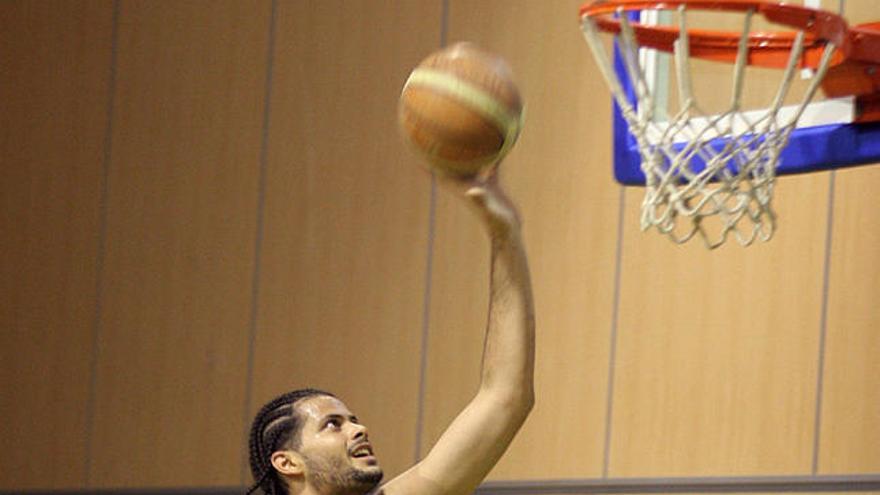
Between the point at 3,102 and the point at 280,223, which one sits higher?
the point at 3,102

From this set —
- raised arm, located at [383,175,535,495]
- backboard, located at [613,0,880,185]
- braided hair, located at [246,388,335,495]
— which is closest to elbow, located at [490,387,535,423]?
raised arm, located at [383,175,535,495]

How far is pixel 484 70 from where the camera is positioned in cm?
274

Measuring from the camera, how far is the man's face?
2934 millimetres

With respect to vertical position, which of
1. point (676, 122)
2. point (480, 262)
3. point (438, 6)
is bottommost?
point (480, 262)

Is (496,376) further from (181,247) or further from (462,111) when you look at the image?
(181,247)

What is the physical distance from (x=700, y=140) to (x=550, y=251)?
5.35 feet

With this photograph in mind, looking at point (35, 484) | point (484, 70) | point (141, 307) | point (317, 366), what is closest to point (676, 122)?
point (484, 70)

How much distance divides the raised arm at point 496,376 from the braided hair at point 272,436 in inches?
11.2

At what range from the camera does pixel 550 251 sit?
5250 mm

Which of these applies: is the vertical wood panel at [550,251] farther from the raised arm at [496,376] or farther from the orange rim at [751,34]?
the raised arm at [496,376]

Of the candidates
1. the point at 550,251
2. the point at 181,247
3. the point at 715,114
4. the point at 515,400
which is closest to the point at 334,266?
the point at 181,247

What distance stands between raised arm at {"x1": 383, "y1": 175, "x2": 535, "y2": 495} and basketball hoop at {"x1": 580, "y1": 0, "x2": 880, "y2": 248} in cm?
108

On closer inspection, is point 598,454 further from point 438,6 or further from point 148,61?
point 148,61

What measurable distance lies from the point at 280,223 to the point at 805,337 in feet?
6.18
